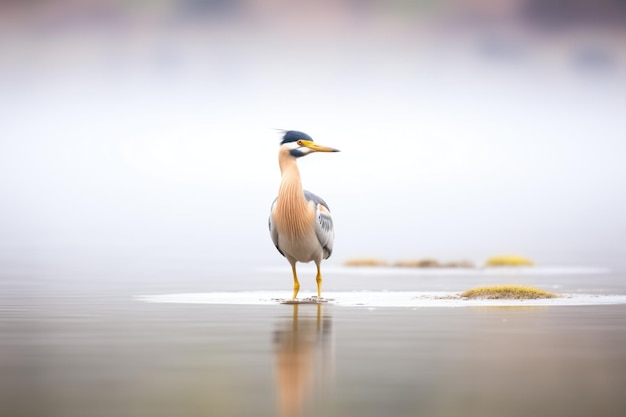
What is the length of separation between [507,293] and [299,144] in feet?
15.1

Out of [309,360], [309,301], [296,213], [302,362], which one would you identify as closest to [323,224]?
[296,213]

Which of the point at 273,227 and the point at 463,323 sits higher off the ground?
the point at 273,227

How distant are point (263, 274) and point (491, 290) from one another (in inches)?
592

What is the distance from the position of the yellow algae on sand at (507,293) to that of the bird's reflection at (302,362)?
561cm

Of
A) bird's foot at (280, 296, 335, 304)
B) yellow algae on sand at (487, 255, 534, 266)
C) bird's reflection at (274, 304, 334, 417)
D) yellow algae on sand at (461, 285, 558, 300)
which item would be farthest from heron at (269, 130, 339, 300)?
yellow algae on sand at (487, 255, 534, 266)

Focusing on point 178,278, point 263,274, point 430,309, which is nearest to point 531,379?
point 430,309

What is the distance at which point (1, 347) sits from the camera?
11867mm

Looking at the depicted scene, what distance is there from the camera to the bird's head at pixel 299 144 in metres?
21.1

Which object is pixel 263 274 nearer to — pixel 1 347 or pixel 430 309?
pixel 430 309

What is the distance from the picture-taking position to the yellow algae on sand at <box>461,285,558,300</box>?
66.8ft

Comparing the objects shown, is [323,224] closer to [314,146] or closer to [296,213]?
[296,213]

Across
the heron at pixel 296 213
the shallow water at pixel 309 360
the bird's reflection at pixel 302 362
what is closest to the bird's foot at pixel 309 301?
the heron at pixel 296 213

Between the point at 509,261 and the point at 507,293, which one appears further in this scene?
the point at 509,261

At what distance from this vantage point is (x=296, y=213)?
20.5 meters
